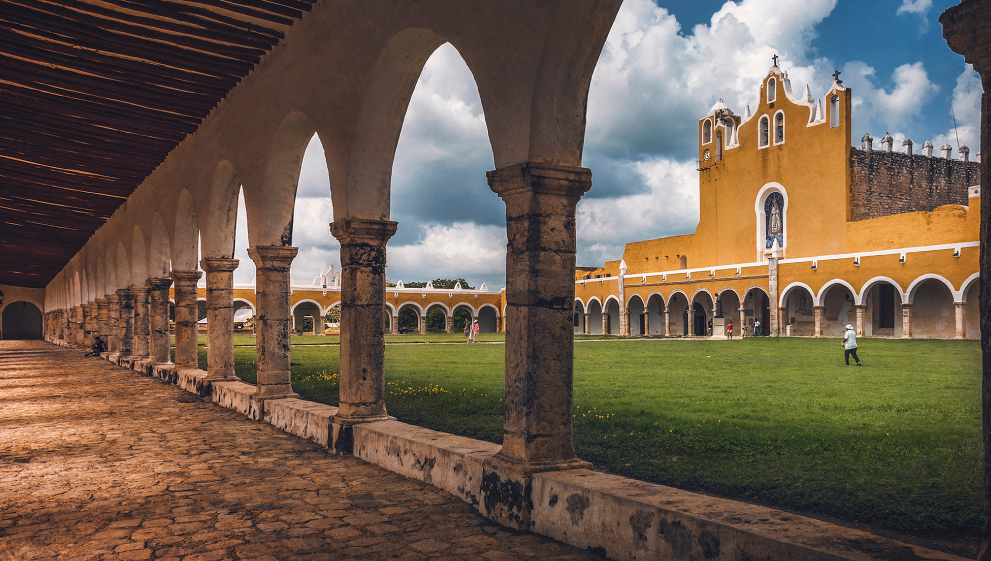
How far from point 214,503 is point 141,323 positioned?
13.4 meters

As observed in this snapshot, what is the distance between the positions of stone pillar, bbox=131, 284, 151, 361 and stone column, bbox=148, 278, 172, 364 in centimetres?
136

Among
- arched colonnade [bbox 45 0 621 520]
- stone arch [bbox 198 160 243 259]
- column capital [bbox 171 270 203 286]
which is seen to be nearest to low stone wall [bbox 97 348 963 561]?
arched colonnade [bbox 45 0 621 520]

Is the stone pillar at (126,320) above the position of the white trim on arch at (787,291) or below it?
below

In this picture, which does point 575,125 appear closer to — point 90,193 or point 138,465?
point 138,465

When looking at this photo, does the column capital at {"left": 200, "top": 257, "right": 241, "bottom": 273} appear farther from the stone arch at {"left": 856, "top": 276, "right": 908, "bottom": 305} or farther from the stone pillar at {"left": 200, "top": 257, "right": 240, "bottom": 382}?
the stone arch at {"left": 856, "top": 276, "right": 908, "bottom": 305}

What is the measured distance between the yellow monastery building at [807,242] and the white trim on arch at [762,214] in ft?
0.23

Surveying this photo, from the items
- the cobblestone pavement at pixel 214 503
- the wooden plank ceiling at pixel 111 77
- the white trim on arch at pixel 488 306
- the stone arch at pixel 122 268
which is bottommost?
the cobblestone pavement at pixel 214 503

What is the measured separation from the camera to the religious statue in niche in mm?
37250

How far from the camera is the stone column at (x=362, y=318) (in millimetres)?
5906

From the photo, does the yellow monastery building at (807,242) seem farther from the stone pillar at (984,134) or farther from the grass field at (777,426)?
the stone pillar at (984,134)

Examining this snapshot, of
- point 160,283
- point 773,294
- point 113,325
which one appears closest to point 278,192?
point 160,283

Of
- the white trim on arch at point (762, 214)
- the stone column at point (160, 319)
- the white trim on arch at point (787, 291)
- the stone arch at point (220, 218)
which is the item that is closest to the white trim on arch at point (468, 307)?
the white trim on arch at point (762, 214)

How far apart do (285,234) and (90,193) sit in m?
9.21

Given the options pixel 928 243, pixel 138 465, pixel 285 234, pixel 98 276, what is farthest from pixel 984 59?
pixel 928 243
